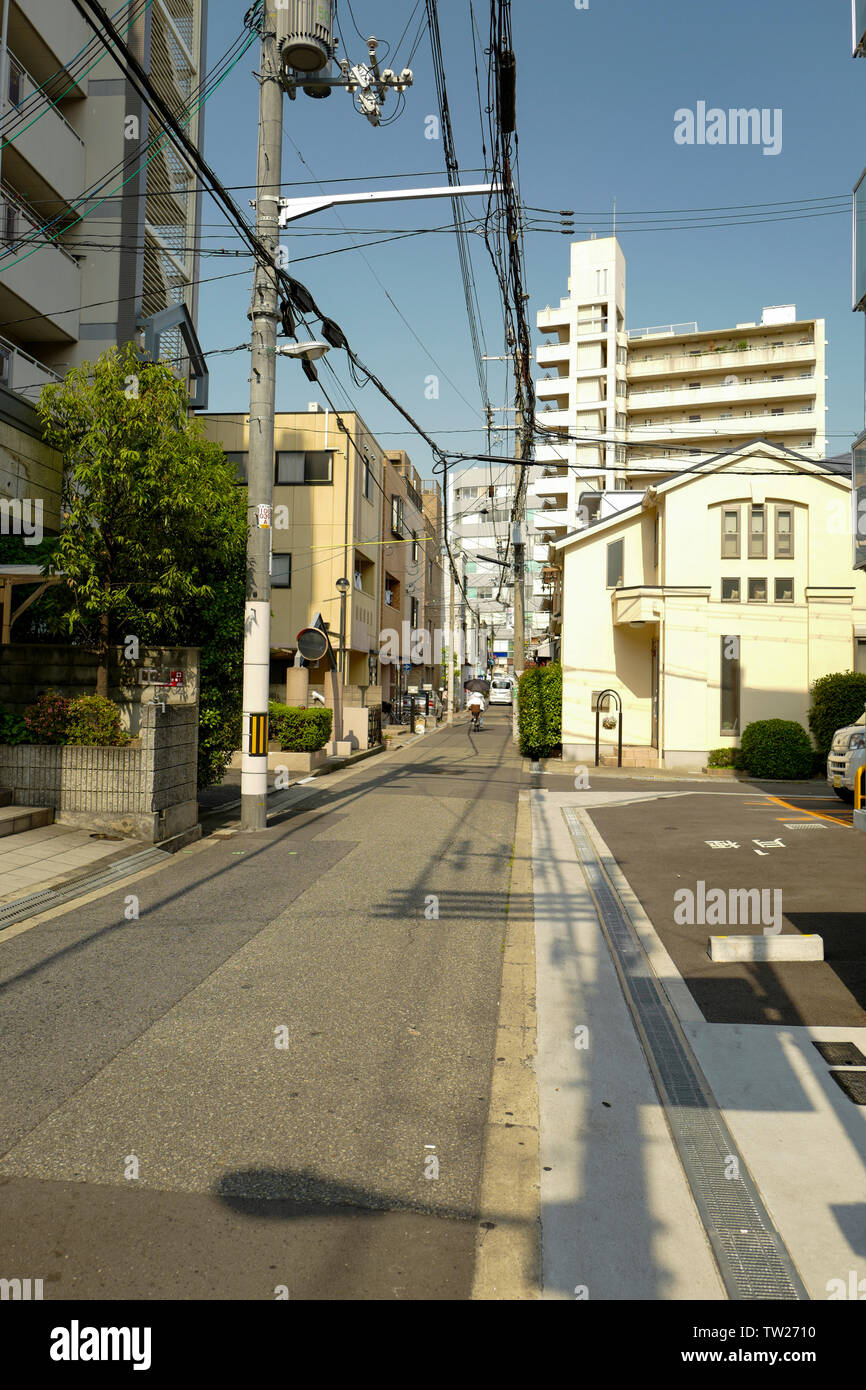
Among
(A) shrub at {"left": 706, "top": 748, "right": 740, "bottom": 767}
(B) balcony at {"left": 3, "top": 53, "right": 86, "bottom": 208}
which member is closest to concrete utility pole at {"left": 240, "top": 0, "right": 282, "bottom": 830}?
(B) balcony at {"left": 3, "top": 53, "right": 86, "bottom": 208}

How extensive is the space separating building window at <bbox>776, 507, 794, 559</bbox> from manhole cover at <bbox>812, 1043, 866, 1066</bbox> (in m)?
20.3

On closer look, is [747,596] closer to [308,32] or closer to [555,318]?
[308,32]

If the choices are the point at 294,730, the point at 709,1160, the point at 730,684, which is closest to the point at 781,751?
the point at 730,684

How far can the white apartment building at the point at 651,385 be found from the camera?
51125 millimetres

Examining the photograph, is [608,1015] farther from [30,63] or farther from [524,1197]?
[30,63]

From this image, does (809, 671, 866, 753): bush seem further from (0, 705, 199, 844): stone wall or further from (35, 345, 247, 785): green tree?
(0, 705, 199, 844): stone wall

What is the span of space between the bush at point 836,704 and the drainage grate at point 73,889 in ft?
55.9

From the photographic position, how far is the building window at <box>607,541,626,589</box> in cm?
2620

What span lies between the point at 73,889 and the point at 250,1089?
465 centimetres

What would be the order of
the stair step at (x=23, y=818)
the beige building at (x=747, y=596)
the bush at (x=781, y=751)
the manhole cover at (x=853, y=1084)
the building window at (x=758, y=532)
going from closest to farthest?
the manhole cover at (x=853, y=1084)
the stair step at (x=23, y=818)
the bush at (x=781, y=751)
the beige building at (x=747, y=596)
the building window at (x=758, y=532)

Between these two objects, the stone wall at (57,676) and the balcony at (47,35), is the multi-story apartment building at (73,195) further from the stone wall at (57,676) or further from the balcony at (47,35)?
the stone wall at (57,676)

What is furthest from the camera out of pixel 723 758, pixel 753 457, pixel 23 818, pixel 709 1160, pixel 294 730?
pixel 753 457

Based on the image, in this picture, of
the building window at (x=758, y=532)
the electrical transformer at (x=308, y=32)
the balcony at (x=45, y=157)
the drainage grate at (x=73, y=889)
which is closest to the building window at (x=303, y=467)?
the balcony at (x=45, y=157)

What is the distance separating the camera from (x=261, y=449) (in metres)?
12.5
